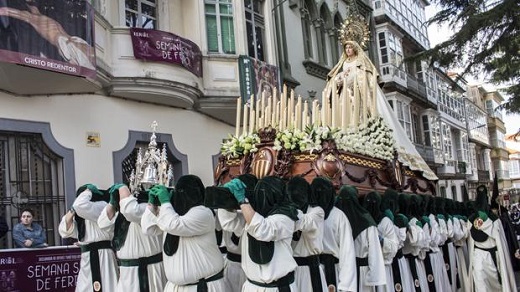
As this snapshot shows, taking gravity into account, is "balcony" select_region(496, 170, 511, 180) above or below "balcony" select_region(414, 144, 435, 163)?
below

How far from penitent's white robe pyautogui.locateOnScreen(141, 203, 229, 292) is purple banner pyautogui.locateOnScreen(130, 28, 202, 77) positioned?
266 inches

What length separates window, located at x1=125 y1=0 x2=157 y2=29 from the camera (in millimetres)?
12094

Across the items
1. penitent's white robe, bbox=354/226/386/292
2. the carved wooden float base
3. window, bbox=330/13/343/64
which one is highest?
A: window, bbox=330/13/343/64

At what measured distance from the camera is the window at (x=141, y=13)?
1209 cm

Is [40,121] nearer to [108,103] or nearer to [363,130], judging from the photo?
[108,103]

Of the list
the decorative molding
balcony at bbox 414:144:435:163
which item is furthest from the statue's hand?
balcony at bbox 414:144:435:163

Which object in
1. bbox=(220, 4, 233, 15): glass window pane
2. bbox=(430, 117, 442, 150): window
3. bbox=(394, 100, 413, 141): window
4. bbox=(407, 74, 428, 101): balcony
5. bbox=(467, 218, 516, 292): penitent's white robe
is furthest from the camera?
bbox=(430, 117, 442, 150): window

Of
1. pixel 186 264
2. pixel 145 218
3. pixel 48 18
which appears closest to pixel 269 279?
pixel 186 264

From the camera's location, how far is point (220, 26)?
13.4 meters

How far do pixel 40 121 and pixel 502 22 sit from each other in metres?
7.68

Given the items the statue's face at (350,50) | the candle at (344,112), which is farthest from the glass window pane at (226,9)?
the candle at (344,112)

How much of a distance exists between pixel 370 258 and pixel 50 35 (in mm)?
6089

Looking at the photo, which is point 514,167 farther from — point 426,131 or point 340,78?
point 340,78

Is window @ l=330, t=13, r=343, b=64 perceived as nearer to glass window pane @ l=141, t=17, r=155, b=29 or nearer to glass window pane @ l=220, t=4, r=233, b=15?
glass window pane @ l=220, t=4, r=233, b=15
